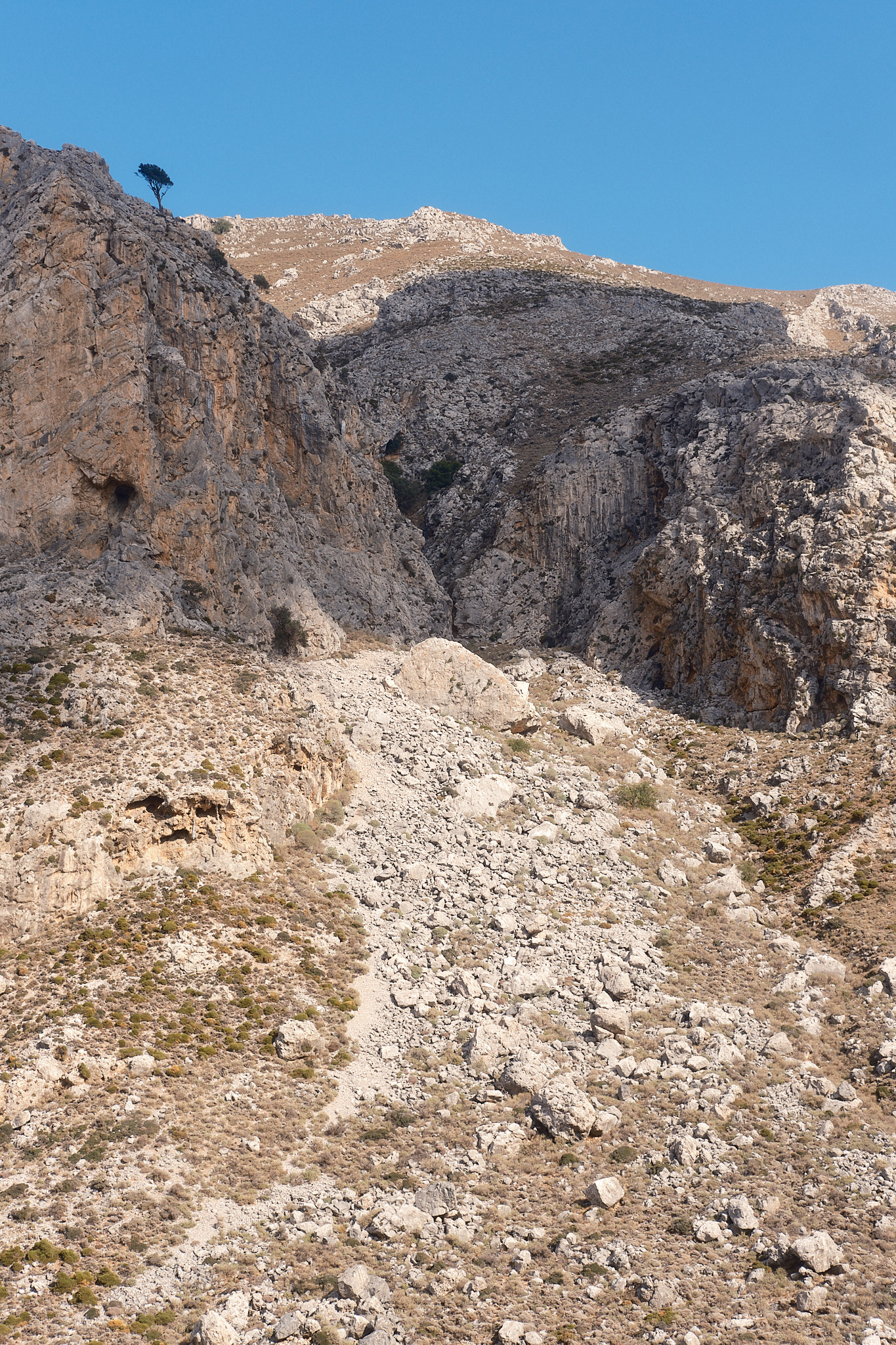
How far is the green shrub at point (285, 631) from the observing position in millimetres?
44719

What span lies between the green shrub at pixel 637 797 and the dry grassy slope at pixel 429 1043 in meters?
0.29

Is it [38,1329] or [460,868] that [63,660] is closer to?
[460,868]

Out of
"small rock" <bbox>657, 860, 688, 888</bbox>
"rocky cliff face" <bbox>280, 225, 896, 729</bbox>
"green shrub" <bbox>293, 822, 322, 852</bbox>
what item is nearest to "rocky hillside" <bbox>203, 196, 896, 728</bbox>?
"rocky cliff face" <bbox>280, 225, 896, 729</bbox>

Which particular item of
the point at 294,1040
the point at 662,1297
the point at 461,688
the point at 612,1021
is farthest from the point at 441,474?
the point at 662,1297

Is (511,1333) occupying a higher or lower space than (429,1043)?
lower

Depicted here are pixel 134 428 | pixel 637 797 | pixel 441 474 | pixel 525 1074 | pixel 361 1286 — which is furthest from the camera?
pixel 441 474

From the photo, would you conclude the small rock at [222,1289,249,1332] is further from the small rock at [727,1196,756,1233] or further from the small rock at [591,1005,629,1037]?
the small rock at [591,1005,629,1037]

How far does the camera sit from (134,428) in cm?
4062

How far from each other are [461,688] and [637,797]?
8860 mm

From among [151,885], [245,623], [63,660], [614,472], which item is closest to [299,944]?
[151,885]

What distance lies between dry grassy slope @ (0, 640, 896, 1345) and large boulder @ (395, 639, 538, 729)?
7.73 feet

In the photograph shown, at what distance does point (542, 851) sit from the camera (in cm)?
3547

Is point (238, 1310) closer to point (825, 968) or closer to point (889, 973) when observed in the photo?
point (825, 968)

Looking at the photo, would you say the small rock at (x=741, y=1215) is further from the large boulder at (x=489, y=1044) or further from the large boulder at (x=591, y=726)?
the large boulder at (x=591, y=726)
